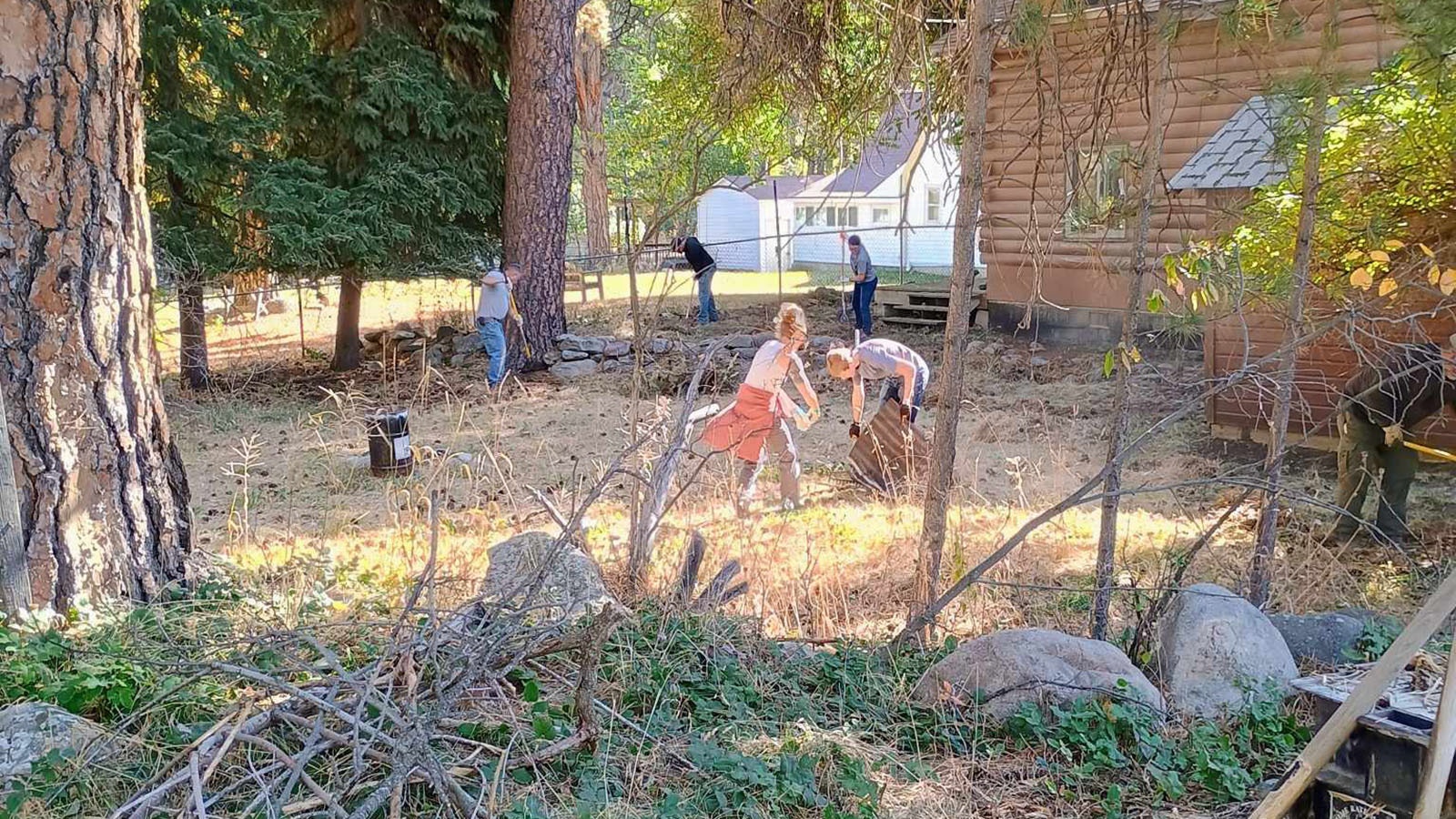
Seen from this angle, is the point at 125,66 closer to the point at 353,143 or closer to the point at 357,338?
the point at 353,143

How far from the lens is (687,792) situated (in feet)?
9.62

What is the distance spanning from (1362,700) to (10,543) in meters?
4.05

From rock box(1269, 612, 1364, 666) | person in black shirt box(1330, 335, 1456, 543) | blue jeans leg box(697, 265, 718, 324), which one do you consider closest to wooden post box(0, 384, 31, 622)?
rock box(1269, 612, 1364, 666)

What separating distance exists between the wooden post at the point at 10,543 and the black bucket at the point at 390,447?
4277mm

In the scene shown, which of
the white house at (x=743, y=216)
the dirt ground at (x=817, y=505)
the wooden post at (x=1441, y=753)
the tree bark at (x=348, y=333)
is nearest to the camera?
the wooden post at (x=1441, y=753)

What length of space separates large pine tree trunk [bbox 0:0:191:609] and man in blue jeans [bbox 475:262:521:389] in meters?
7.76

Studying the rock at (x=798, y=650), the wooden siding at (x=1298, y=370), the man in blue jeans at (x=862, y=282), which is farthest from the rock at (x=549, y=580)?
the man in blue jeans at (x=862, y=282)

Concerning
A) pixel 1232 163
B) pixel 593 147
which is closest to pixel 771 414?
pixel 1232 163

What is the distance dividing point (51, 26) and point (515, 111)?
31.4 feet

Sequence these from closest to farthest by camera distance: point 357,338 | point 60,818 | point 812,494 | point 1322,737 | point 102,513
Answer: point 1322,737 → point 60,818 → point 102,513 → point 812,494 → point 357,338

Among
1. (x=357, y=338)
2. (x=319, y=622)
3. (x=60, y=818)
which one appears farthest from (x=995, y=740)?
(x=357, y=338)

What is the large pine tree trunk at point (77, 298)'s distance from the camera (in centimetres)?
343

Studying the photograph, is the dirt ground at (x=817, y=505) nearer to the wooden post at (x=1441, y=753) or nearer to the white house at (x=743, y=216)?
the wooden post at (x=1441, y=753)

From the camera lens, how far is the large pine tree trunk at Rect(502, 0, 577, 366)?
12555 mm
